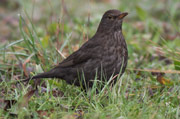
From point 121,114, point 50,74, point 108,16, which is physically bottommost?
point 121,114

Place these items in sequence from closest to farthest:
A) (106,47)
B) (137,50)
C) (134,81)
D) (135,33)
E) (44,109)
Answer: (44,109) < (106,47) < (134,81) < (137,50) < (135,33)

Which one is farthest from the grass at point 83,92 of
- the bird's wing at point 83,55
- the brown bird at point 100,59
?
the bird's wing at point 83,55

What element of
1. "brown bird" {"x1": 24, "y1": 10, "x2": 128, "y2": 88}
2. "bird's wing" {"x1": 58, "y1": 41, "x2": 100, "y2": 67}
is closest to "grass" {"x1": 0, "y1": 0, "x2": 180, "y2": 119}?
"brown bird" {"x1": 24, "y1": 10, "x2": 128, "y2": 88}

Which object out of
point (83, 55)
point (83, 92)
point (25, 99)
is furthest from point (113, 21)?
point (25, 99)

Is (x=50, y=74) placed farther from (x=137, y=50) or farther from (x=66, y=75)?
(x=137, y=50)

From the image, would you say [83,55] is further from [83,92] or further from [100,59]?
[83,92]

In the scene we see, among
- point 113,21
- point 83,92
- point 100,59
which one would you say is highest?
point 113,21

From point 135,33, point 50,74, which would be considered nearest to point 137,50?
point 135,33

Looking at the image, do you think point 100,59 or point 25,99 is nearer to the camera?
point 25,99
